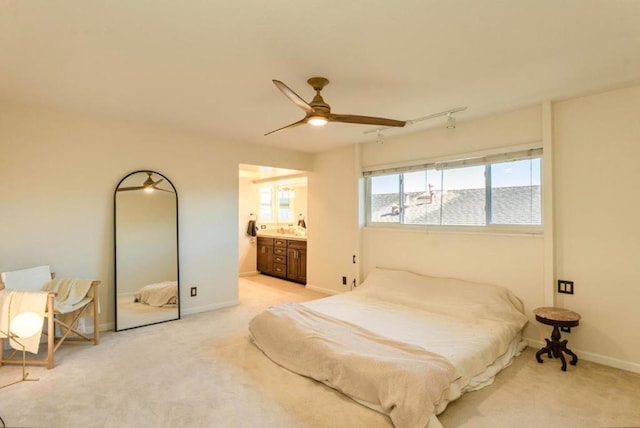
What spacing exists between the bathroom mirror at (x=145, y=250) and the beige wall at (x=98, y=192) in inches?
Result: 4.0

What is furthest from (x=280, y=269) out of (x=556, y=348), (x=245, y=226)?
(x=556, y=348)

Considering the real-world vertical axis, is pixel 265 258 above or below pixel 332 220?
below

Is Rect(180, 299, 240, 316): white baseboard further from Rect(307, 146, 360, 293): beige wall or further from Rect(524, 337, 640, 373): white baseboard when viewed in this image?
Rect(524, 337, 640, 373): white baseboard

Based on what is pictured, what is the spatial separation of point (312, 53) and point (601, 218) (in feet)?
9.38

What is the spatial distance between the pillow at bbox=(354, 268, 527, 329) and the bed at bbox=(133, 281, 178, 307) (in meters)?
2.31

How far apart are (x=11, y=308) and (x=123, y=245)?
1212mm

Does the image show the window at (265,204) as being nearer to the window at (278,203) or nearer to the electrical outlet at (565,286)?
the window at (278,203)

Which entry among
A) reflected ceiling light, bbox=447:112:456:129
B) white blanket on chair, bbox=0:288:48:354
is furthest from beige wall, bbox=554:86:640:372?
white blanket on chair, bbox=0:288:48:354

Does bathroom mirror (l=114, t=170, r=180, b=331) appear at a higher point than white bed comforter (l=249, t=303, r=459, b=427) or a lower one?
higher

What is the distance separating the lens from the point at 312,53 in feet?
7.15

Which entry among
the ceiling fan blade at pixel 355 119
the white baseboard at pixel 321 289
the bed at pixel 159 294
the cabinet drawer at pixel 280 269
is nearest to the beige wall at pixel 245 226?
the cabinet drawer at pixel 280 269

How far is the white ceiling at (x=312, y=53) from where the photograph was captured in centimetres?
175

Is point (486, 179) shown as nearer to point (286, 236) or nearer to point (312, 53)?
point (312, 53)

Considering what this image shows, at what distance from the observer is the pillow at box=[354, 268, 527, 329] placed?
320 cm
